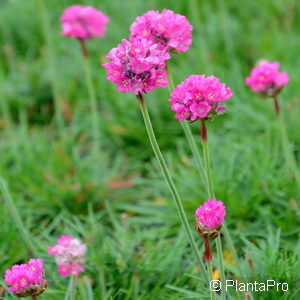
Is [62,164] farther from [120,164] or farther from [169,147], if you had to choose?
[169,147]

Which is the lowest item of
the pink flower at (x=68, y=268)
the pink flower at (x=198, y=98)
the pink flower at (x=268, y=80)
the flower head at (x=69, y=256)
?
the pink flower at (x=68, y=268)

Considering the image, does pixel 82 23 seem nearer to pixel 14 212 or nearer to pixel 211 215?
pixel 14 212

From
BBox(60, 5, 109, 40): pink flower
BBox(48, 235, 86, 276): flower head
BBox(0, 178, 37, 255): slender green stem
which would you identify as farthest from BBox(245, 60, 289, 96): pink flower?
BBox(0, 178, 37, 255): slender green stem

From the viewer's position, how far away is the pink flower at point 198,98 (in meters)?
1.66

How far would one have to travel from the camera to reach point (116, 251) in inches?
103

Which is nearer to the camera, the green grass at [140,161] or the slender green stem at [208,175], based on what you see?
the slender green stem at [208,175]

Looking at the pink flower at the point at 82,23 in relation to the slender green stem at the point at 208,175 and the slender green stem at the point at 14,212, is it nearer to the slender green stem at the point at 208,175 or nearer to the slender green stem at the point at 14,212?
the slender green stem at the point at 14,212

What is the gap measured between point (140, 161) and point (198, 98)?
1.86 metres

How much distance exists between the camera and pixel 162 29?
6.18ft

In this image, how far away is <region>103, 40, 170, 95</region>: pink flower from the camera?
159 cm

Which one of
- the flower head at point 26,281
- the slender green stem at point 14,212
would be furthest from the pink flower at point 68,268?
the flower head at point 26,281

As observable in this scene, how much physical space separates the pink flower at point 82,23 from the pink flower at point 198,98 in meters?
1.33

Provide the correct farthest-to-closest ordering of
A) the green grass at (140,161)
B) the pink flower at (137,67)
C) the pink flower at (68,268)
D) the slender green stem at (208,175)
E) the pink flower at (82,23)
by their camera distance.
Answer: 1. the pink flower at (82,23)
2. the green grass at (140,161)
3. the pink flower at (68,268)
4. the slender green stem at (208,175)
5. the pink flower at (137,67)

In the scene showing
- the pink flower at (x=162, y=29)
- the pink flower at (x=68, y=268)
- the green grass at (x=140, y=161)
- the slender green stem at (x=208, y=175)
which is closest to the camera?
the slender green stem at (x=208, y=175)
